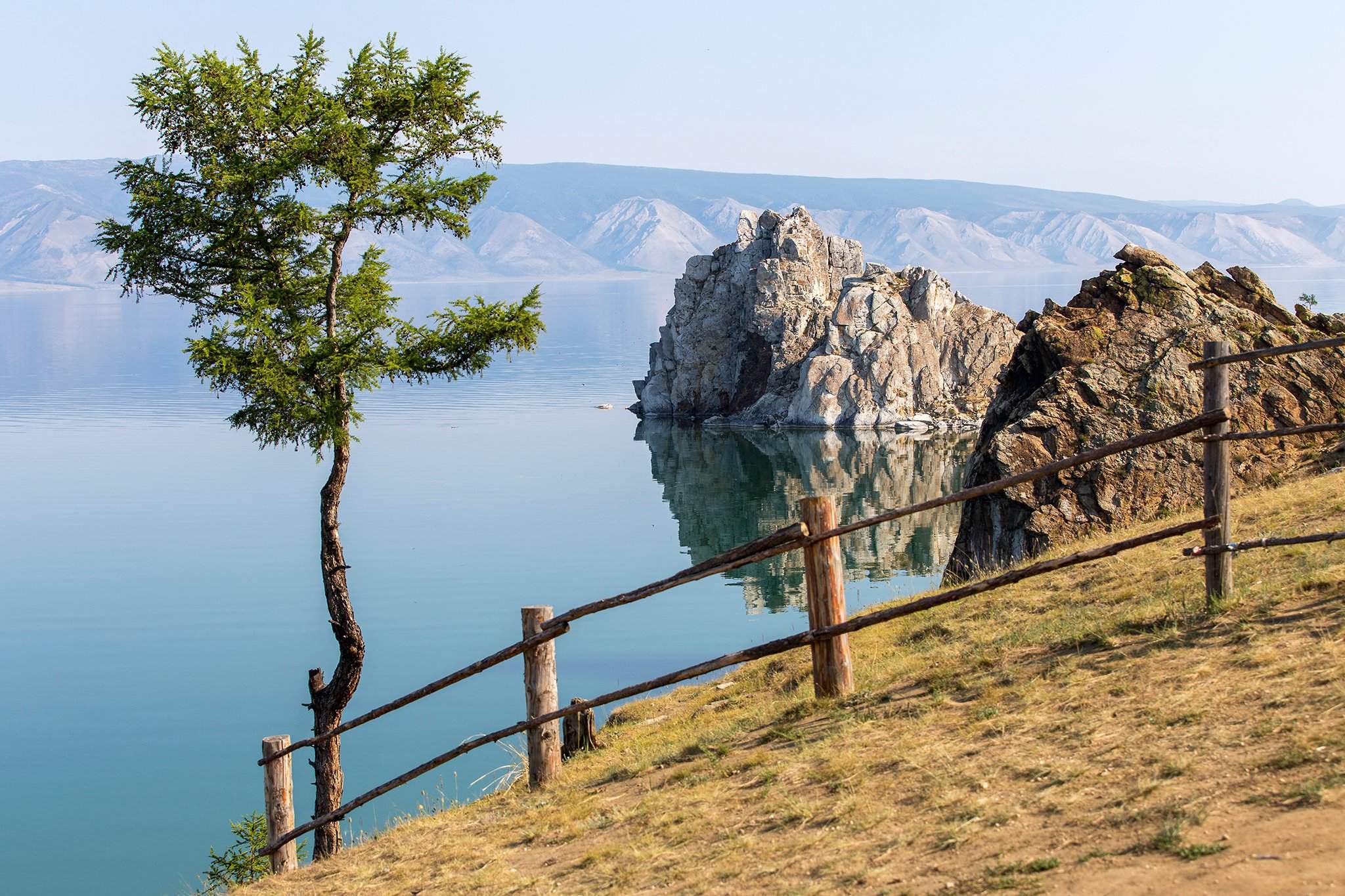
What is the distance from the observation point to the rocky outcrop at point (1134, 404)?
21.2 metres

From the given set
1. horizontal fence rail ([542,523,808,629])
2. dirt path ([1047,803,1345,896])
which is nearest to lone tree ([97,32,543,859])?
horizontal fence rail ([542,523,808,629])

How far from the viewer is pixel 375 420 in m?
96.7

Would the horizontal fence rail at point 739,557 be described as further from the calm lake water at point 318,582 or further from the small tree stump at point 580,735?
the calm lake water at point 318,582

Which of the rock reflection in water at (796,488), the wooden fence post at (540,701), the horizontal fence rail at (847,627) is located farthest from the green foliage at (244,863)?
the rock reflection in water at (796,488)

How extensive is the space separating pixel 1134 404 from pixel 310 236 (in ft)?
46.2

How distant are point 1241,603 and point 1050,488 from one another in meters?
11.0

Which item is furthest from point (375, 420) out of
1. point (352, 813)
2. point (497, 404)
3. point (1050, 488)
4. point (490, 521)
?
point (1050, 488)

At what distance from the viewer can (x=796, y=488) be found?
215 feet

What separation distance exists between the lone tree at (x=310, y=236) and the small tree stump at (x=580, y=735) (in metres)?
4.92

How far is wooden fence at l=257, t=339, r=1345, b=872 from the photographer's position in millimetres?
10508

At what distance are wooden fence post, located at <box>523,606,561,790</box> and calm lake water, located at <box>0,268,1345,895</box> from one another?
6119 mm

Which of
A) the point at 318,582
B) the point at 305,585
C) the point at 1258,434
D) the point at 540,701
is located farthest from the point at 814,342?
the point at 1258,434

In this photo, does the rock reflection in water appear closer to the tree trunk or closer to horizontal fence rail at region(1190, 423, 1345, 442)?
the tree trunk

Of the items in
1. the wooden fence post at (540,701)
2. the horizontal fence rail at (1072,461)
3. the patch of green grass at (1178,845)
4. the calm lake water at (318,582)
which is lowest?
the calm lake water at (318,582)
